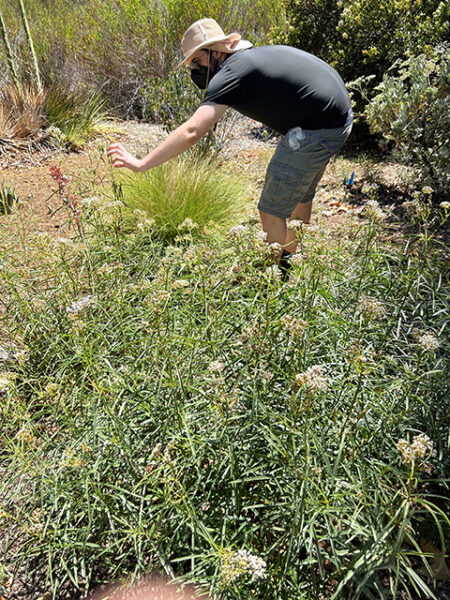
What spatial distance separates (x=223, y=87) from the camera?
271 centimetres

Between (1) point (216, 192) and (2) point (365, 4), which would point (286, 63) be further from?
(2) point (365, 4)

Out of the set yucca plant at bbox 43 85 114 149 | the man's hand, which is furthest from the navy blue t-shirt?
yucca plant at bbox 43 85 114 149

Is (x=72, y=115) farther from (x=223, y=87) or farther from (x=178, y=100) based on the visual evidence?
(x=223, y=87)

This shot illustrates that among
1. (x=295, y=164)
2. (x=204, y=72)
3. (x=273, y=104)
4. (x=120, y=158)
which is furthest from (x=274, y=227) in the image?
(x=120, y=158)

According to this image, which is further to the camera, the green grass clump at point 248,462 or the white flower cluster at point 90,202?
the white flower cluster at point 90,202

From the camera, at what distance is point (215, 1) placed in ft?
25.7

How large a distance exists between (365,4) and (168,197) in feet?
12.8

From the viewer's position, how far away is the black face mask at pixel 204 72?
2938mm

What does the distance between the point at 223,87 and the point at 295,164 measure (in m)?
0.70

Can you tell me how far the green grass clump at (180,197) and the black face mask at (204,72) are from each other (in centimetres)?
110

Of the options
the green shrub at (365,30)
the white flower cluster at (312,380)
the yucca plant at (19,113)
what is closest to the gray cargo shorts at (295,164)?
the white flower cluster at (312,380)

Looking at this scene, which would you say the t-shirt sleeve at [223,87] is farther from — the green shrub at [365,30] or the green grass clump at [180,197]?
the green shrub at [365,30]

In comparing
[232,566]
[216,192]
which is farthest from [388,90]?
[232,566]

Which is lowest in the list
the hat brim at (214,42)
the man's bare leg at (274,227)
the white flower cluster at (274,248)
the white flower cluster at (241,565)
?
the man's bare leg at (274,227)
